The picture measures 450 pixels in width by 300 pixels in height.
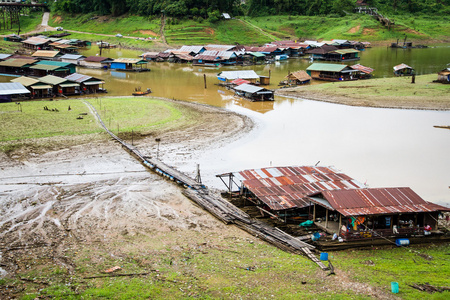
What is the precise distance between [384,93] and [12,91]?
45283mm

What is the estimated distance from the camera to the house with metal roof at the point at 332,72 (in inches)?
2598

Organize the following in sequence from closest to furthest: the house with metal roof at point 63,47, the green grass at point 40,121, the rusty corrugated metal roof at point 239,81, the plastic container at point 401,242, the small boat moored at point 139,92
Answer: the plastic container at point 401,242 → the green grass at point 40,121 → the small boat moored at point 139,92 → the rusty corrugated metal roof at point 239,81 → the house with metal roof at point 63,47

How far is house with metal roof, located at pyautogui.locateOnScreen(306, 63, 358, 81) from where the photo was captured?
217ft

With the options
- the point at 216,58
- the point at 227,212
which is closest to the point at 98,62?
the point at 216,58

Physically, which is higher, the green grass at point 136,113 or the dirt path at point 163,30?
the dirt path at point 163,30

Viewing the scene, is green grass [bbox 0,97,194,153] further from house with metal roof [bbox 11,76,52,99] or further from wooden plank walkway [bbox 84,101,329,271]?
wooden plank walkway [bbox 84,101,329,271]

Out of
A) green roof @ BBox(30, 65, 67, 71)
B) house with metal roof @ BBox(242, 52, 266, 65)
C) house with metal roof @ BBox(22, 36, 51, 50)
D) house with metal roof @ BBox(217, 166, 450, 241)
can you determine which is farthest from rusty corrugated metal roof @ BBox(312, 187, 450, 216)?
house with metal roof @ BBox(22, 36, 51, 50)

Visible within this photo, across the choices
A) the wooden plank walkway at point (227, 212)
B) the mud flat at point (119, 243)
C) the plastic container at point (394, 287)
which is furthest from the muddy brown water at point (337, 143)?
the plastic container at point (394, 287)

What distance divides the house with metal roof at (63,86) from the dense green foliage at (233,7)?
211ft

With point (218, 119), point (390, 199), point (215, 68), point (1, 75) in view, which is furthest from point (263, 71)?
point (390, 199)

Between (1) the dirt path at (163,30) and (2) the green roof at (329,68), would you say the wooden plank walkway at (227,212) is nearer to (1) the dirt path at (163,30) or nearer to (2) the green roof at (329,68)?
(2) the green roof at (329,68)

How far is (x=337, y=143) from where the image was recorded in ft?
116

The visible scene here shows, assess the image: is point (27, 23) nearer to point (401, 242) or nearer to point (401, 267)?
point (401, 242)

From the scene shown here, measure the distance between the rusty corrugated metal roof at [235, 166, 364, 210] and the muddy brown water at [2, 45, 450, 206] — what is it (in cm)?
348
